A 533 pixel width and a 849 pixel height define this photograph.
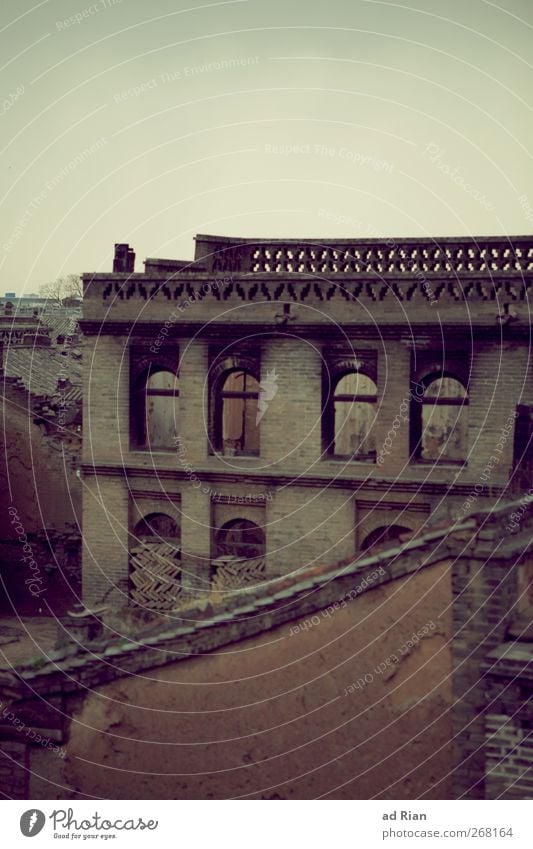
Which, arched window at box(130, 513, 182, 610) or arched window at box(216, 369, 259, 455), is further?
arched window at box(216, 369, 259, 455)

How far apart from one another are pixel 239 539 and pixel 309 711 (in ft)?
31.0

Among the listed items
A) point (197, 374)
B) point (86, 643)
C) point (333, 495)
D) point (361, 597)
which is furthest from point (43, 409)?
point (361, 597)

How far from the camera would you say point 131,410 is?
21438 millimetres

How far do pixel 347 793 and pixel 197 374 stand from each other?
415 inches

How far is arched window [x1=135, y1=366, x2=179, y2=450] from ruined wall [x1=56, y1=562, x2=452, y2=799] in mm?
9708

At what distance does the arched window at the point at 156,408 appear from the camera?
21.5 m

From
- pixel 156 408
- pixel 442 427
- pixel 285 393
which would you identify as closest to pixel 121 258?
pixel 285 393

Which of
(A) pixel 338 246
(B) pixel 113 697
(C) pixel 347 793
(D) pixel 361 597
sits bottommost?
(C) pixel 347 793

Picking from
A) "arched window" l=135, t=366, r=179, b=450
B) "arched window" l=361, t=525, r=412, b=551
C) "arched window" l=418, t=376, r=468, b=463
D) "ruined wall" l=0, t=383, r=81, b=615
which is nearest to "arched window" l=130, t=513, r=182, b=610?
"arched window" l=135, t=366, r=179, b=450

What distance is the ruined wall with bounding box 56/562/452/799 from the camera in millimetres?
11500

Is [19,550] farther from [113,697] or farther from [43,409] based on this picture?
[113,697]

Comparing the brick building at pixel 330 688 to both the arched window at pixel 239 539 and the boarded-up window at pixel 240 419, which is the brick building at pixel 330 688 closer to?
the arched window at pixel 239 539

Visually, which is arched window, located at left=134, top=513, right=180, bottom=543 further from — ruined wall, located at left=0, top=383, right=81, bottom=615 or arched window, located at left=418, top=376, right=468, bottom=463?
arched window, located at left=418, top=376, right=468, bottom=463

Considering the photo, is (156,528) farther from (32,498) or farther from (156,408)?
(156,408)
